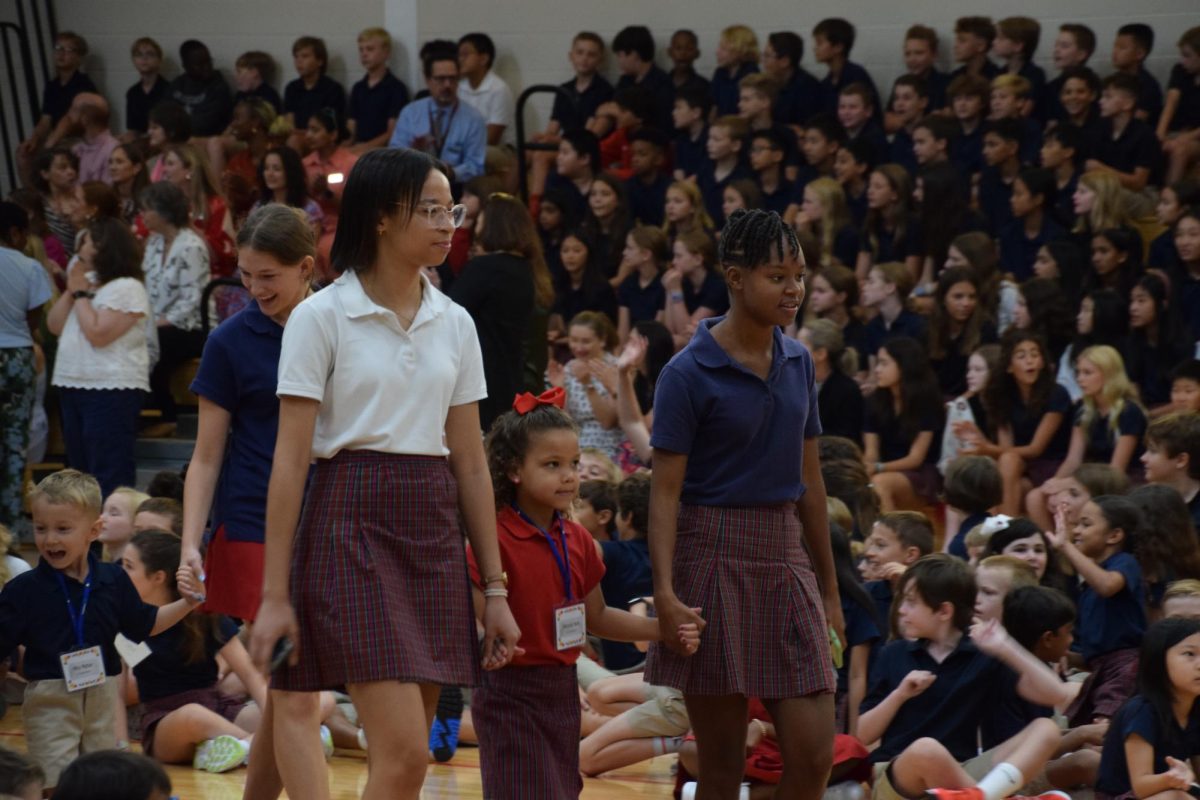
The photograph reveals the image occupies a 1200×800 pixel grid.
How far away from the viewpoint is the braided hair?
335 centimetres

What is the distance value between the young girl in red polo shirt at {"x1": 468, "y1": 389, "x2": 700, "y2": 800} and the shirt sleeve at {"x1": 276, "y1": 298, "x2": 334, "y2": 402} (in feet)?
2.52

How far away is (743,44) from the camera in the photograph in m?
10.3

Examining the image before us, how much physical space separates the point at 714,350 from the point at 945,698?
1539 mm

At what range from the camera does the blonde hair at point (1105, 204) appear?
26.4ft

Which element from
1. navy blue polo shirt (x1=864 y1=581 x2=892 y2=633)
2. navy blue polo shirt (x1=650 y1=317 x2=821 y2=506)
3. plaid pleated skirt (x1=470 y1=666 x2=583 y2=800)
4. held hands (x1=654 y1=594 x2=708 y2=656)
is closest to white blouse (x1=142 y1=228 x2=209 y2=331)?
navy blue polo shirt (x1=864 y1=581 x2=892 y2=633)

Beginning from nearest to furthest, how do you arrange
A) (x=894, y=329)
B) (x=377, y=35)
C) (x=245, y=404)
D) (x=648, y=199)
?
(x=245, y=404)
(x=894, y=329)
(x=648, y=199)
(x=377, y=35)

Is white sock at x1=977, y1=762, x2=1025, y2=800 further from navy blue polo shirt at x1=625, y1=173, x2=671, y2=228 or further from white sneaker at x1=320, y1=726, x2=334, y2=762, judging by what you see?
navy blue polo shirt at x1=625, y1=173, x2=671, y2=228

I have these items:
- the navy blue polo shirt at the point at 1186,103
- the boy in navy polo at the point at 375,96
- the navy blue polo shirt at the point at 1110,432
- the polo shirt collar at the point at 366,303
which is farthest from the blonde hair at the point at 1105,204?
the polo shirt collar at the point at 366,303

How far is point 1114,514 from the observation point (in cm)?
516

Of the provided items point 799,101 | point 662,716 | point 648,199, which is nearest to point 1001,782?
point 662,716

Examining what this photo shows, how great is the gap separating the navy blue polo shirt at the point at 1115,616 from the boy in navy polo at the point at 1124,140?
404cm

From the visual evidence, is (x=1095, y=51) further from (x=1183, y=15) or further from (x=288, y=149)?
(x=288, y=149)

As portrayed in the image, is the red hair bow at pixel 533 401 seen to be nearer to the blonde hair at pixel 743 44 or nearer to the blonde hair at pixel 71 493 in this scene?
the blonde hair at pixel 71 493

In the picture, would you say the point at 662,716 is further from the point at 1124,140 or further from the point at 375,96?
the point at 375,96
